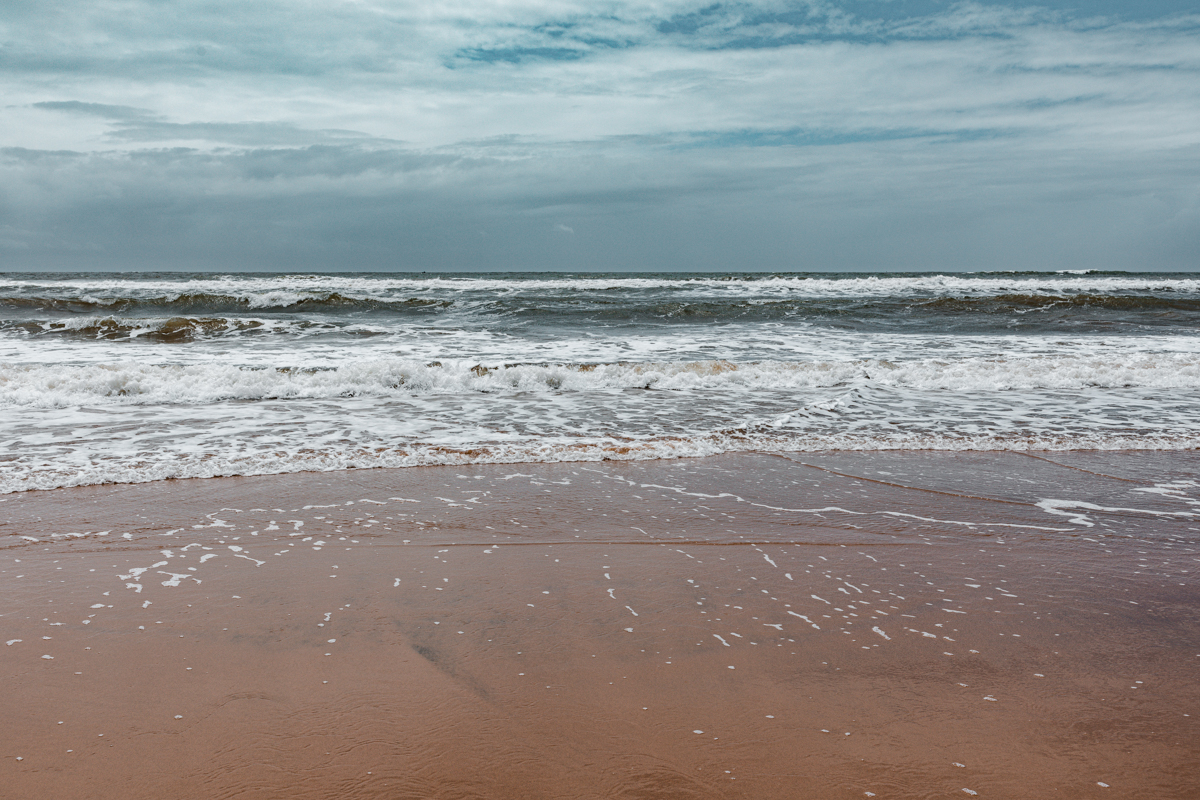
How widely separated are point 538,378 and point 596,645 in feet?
21.6

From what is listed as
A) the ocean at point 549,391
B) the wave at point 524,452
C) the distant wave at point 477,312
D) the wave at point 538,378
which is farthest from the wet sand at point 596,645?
the distant wave at point 477,312

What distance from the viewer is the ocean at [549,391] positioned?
575 centimetres

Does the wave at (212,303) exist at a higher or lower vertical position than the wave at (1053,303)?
lower

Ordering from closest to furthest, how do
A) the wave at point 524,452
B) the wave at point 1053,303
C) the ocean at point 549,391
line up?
1. the wave at point 524,452
2. the ocean at point 549,391
3. the wave at point 1053,303

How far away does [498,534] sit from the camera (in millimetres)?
3781

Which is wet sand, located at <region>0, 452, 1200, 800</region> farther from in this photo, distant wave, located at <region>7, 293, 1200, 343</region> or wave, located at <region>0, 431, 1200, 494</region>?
distant wave, located at <region>7, 293, 1200, 343</region>

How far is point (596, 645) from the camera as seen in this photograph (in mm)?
2562

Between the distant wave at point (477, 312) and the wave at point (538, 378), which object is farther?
the distant wave at point (477, 312)

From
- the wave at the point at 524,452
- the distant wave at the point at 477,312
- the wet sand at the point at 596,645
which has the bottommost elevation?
the wet sand at the point at 596,645

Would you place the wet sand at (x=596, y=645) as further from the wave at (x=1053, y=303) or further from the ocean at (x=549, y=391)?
the wave at (x=1053, y=303)

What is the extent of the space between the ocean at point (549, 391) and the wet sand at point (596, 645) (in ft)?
4.60

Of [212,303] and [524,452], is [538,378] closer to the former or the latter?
[524,452]

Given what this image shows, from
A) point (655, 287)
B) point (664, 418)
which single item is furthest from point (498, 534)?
point (655, 287)

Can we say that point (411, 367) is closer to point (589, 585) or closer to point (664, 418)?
point (664, 418)
